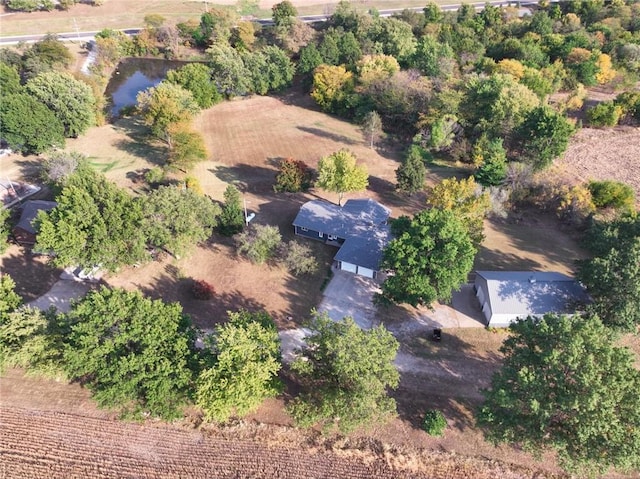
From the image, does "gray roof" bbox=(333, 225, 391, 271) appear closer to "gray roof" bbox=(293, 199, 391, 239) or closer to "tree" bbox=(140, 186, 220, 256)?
"gray roof" bbox=(293, 199, 391, 239)

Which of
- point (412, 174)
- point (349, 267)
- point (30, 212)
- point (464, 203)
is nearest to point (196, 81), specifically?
point (30, 212)

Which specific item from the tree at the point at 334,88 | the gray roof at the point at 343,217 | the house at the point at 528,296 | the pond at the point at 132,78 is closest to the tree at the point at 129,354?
the gray roof at the point at 343,217

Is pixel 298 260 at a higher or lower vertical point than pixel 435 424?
higher

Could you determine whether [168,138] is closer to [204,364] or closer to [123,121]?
[123,121]

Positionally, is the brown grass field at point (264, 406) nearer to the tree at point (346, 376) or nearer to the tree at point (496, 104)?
the tree at point (346, 376)

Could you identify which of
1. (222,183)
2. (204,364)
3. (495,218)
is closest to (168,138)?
(222,183)

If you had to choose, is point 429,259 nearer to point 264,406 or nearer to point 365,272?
point 365,272
